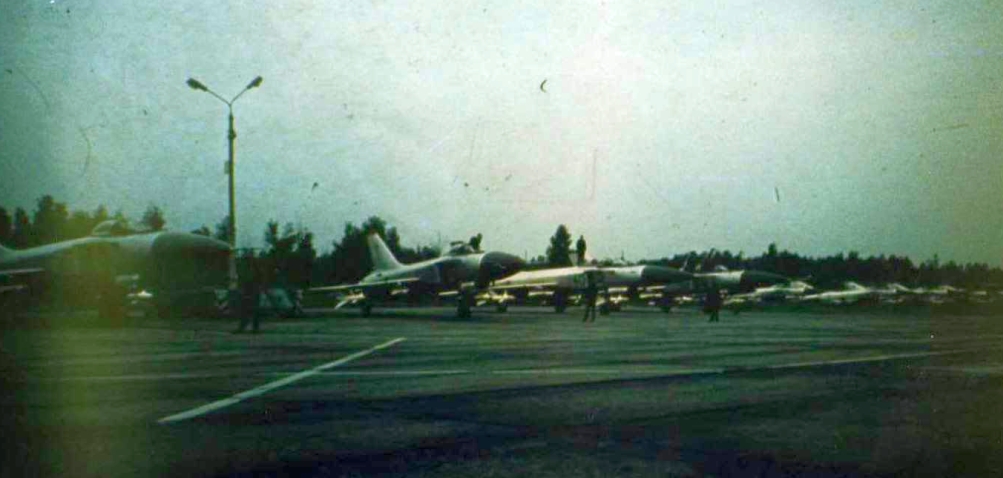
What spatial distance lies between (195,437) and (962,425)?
4953 millimetres

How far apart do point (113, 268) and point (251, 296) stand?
33.8 ft

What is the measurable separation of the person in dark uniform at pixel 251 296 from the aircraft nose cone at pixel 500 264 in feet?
42.7

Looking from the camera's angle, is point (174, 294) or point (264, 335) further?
point (174, 294)

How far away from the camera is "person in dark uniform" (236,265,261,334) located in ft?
73.6

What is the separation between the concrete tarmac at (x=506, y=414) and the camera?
4.99 m

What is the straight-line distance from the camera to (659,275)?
4666 cm

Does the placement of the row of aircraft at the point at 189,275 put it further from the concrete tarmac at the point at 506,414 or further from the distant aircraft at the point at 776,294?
the concrete tarmac at the point at 506,414

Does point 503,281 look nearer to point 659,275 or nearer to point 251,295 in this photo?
point 659,275

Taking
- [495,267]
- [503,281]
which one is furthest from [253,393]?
[503,281]

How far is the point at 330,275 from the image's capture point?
86875 mm

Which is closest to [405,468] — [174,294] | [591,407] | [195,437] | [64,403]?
[195,437]

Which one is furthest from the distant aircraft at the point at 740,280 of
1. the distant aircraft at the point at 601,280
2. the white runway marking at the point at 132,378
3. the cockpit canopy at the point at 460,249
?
the white runway marking at the point at 132,378

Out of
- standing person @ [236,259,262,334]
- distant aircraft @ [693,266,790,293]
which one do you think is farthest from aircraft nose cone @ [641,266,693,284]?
standing person @ [236,259,262,334]

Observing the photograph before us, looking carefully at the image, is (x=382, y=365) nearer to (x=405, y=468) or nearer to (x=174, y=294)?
(x=405, y=468)
